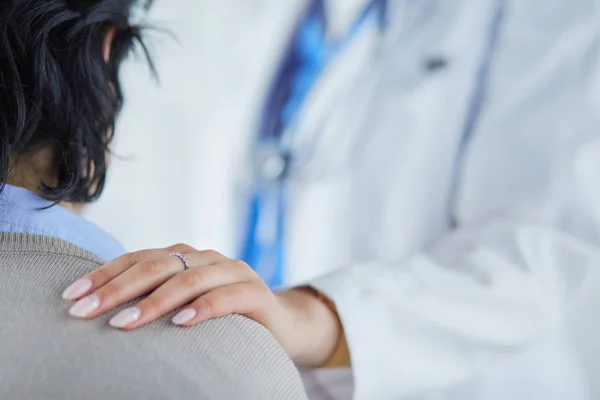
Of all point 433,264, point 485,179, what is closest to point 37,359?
point 433,264

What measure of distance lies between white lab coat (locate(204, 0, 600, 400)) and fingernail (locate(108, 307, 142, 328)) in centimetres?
36

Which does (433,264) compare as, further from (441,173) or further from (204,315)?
(204,315)

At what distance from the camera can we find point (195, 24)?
4.28 ft

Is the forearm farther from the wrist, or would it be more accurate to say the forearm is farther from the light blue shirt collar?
the light blue shirt collar

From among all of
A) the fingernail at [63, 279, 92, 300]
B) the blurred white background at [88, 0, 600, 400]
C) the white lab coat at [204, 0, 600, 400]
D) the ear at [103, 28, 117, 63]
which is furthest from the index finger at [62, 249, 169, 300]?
the blurred white background at [88, 0, 600, 400]

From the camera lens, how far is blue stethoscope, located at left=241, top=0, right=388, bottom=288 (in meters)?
1.30

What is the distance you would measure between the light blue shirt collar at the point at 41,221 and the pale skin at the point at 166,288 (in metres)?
0.03

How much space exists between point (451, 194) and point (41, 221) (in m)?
0.73

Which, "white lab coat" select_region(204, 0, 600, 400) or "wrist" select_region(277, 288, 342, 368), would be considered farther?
"white lab coat" select_region(204, 0, 600, 400)

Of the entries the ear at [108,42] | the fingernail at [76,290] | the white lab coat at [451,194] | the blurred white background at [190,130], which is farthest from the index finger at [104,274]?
the blurred white background at [190,130]

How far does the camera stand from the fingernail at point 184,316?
43 centimetres

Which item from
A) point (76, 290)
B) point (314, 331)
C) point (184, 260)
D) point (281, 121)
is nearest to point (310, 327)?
point (314, 331)

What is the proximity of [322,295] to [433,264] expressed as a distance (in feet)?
0.56

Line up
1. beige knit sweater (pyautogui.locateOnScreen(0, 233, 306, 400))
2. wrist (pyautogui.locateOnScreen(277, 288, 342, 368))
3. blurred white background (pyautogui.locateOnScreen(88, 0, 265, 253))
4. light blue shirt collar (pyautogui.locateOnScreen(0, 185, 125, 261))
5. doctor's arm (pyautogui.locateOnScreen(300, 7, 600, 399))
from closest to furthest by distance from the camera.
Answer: beige knit sweater (pyautogui.locateOnScreen(0, 233, 306, 400)) → light blue shirt collar (pyautogui.locateOnScreen(0, 185, 125, 261)) → wrist (pyautogui.locateOnScreen(277, 288, 342, 368)) → doctor's arm (pyautogui.locateOnScreen(300, 7, 600, 399)) → blurred white background (pyautogui.locateOnScreen(88, 0, 265, 253))
